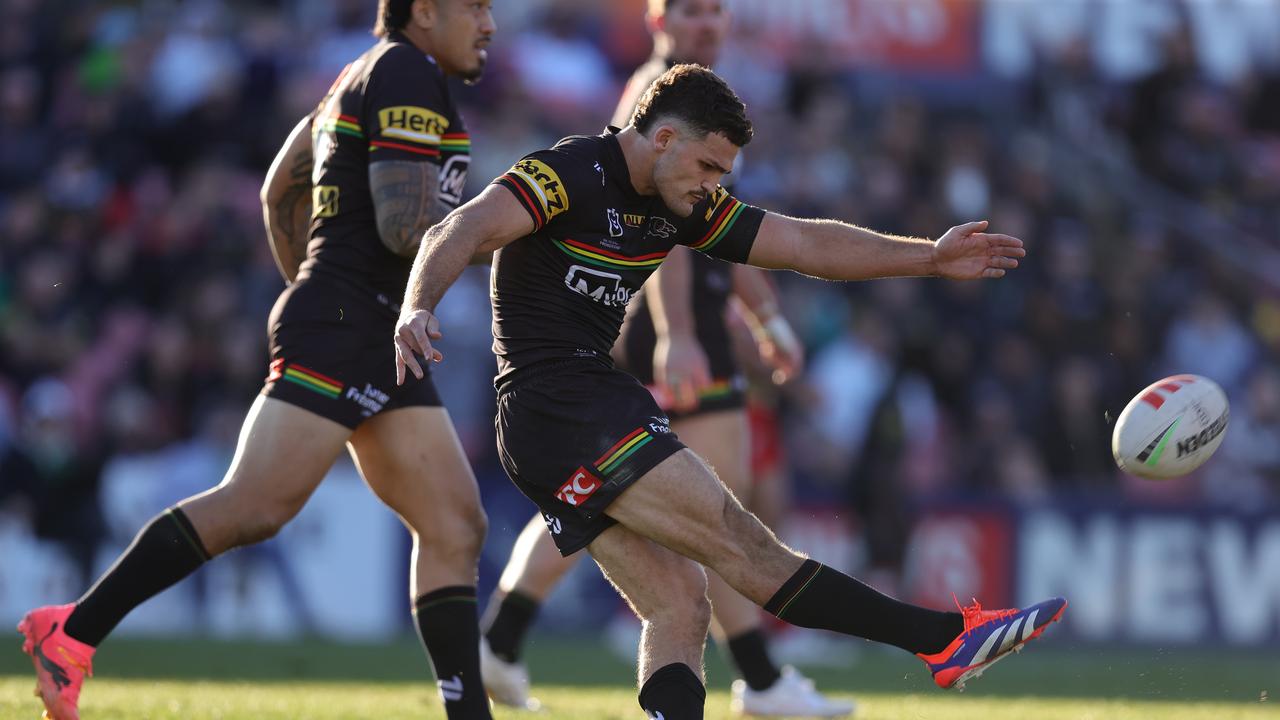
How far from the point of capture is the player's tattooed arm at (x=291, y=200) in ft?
21.2

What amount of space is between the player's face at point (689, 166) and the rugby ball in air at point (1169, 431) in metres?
1.81

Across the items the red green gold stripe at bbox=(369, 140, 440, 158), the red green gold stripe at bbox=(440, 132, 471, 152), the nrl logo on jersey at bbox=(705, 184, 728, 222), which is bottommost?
the nrl logo on jersey at bbox=(705, 184, 728, 222)

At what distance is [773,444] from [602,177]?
15.9 feet

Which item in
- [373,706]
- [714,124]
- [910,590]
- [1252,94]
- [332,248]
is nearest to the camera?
[714,124]

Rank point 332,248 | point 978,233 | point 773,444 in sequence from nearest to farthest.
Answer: point 978,233, point 332,248, point 773,444

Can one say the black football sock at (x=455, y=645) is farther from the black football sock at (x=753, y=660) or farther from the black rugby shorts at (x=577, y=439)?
the black football sock at (x=753, y=660)

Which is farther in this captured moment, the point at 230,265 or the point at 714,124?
the point at 230,265

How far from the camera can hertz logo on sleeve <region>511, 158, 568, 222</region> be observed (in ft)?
17.0

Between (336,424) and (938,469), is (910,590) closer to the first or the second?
(938,469)

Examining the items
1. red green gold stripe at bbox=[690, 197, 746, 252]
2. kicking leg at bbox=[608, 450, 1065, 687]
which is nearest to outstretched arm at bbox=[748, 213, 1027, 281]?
red green gold stripe at bbox=[690, 197, 746, 252]

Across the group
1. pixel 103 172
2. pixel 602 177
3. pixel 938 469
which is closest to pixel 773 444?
pixel 602 177

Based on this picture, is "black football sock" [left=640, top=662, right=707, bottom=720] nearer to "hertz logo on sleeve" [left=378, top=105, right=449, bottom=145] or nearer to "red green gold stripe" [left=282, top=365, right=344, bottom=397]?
"red green gold stripe" [left=282, top=365, right=344, bottom=397]

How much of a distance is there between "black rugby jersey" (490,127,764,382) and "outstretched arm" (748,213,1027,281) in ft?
1.21

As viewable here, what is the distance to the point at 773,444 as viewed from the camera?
10.0 meters
